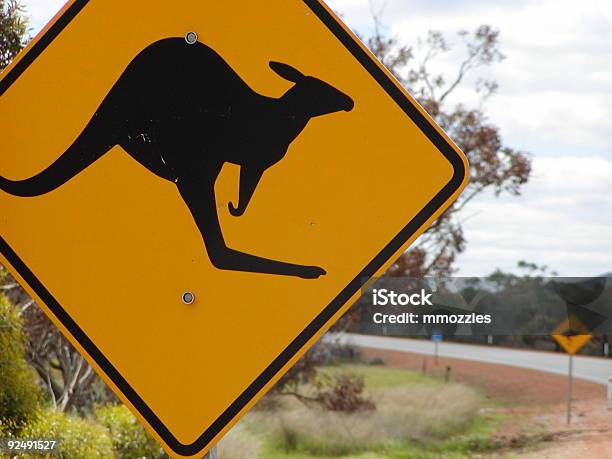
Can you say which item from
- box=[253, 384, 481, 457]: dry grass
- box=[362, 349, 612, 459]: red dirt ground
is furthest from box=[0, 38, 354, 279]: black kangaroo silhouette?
box=[253, 384, 481, 457]: dry grass

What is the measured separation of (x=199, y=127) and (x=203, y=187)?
0.16m

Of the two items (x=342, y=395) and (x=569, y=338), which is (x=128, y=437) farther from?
(x=342, y=395)

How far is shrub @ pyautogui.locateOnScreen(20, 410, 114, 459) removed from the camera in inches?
302

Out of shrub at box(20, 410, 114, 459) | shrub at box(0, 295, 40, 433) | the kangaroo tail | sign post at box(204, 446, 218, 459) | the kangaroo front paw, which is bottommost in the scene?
shrub at box(20, 410, 114, 459)

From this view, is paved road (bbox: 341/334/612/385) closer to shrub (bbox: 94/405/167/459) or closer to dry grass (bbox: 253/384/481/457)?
dry grass (bbox: 253/384/481/457)

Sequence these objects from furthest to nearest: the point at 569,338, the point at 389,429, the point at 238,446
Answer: the point at 389,429 < the point at 569,338 < the point at 238,446

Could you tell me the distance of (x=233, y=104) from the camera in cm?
246

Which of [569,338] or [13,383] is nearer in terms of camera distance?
[13,383]

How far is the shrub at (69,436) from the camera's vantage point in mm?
7664

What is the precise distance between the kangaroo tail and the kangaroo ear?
0.43m

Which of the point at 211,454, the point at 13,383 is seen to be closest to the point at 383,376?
the point at 13,383

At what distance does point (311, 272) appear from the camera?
2.38m

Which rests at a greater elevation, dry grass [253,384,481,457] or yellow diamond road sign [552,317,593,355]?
yellow diamond road sign [552,317,593,355]

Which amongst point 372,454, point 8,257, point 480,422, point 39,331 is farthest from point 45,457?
point 480,422
